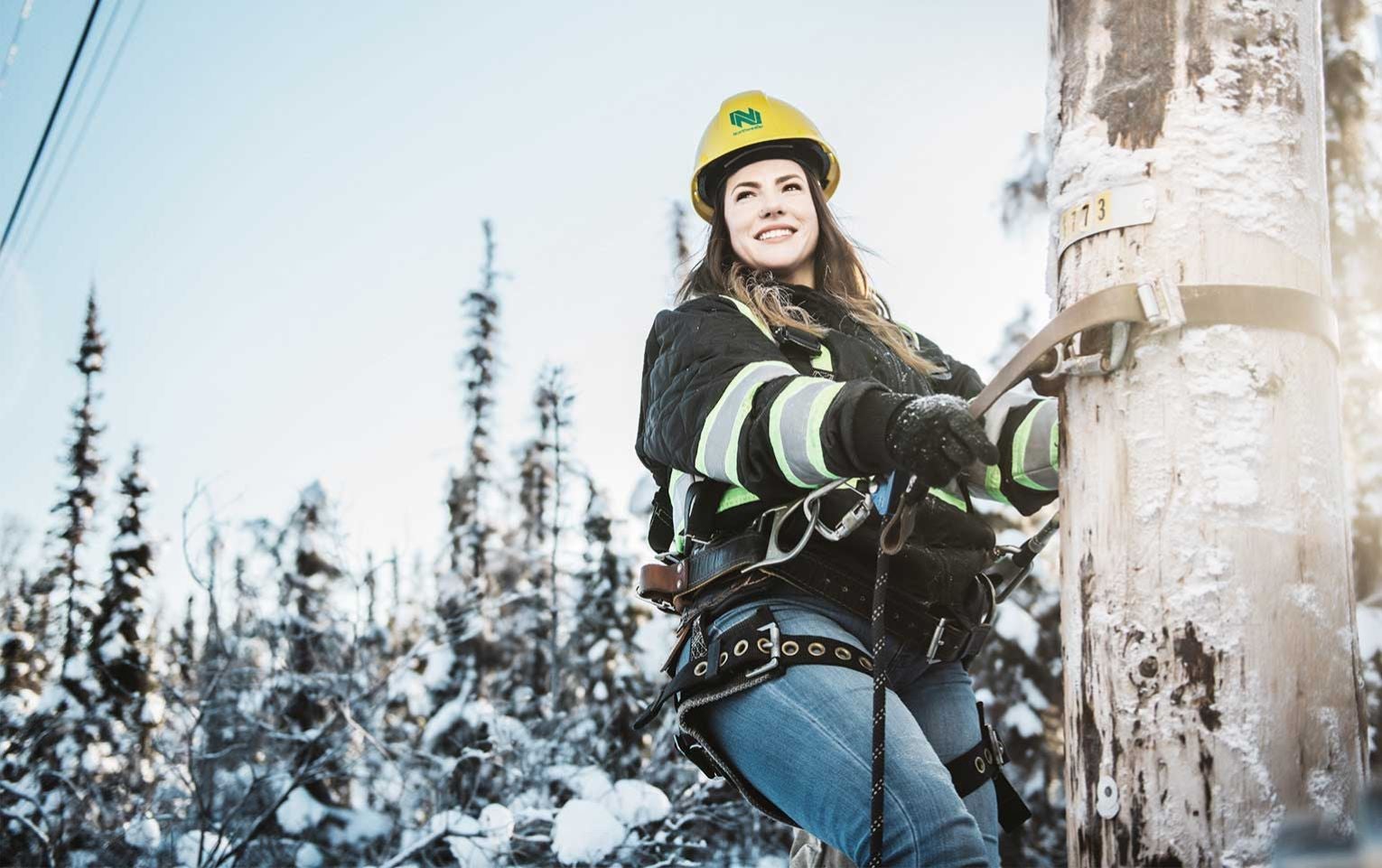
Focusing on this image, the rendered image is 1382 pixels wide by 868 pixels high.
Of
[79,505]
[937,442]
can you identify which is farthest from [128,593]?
[937,442]

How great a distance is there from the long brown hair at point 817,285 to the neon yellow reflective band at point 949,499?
0.40 metres

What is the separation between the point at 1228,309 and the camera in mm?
1682

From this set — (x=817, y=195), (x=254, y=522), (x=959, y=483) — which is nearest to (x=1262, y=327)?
(x=959, y=483)

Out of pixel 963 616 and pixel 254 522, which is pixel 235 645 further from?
pixel 963 616

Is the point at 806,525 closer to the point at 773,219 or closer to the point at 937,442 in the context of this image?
the point at 937,442

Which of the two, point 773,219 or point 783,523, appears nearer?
point 783,523

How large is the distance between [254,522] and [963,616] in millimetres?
9494

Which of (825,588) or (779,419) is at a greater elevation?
(779,419)

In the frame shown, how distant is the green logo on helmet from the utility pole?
128 cm

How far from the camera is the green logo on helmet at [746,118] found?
10.0ft

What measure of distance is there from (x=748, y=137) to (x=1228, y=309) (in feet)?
5.37

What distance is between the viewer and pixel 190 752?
7.97 m

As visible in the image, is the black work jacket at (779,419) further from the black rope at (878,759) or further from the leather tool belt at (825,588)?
the black rope at (878,759)

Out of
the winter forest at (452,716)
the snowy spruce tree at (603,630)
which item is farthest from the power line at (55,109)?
the snowy spruce tree at (603,630)
